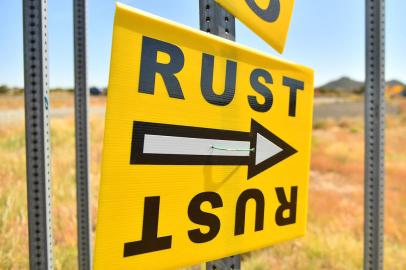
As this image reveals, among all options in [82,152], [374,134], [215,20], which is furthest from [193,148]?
[82,152]

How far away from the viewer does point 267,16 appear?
0.93m

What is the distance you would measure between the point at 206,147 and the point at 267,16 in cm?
36

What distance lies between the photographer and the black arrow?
728 millimetres

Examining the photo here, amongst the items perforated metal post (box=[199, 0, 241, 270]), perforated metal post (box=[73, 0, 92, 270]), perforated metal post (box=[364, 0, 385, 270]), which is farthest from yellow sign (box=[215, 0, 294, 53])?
perforated metal post (box=[73, 0, 92, 270])

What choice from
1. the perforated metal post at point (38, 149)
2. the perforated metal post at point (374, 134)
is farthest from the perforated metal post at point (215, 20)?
the perforated metal post at point (374, 134)

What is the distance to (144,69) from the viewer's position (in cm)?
72

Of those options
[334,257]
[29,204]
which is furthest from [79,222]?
[334,257]

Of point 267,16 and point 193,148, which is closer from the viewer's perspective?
point 193,148

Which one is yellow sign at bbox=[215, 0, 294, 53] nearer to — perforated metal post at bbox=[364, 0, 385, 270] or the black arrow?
the black arrow

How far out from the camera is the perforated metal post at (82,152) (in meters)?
1.83

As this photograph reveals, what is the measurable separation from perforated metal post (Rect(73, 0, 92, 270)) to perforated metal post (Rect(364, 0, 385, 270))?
1.21 metres

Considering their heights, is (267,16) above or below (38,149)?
above

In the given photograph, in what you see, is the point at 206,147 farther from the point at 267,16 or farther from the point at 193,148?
the point at 267,16

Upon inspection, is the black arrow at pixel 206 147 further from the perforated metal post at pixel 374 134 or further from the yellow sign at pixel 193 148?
the perforated metal post at pixel 374 134
